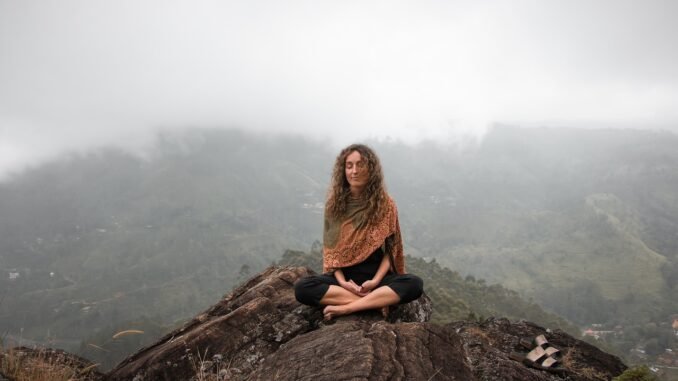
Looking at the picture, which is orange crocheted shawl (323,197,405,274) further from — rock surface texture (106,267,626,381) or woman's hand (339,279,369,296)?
rock surface texture (106,267,626,381)

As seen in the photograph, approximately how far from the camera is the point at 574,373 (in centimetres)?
575

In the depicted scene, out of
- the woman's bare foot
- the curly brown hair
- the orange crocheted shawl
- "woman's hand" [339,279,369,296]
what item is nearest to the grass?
the woman's bare foot

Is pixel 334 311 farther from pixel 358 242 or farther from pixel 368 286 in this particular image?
pixel 358 242

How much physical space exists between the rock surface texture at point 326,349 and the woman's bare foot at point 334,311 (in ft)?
0.29

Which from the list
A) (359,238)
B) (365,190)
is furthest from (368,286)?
(365,190)

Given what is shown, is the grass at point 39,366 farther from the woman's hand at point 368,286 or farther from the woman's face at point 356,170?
the woman's face at point 356,170

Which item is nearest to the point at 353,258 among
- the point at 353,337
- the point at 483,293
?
the point at 353,337

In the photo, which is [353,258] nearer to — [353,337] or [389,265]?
[389,265]

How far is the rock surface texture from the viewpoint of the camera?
3.76 m

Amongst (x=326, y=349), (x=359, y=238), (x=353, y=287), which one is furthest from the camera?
(x=359, y=238)

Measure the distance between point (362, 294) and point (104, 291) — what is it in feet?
562

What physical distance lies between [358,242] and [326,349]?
6.68 ft

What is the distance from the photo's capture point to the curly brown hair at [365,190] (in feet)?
19.2

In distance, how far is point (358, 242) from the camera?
5762 millimetres
